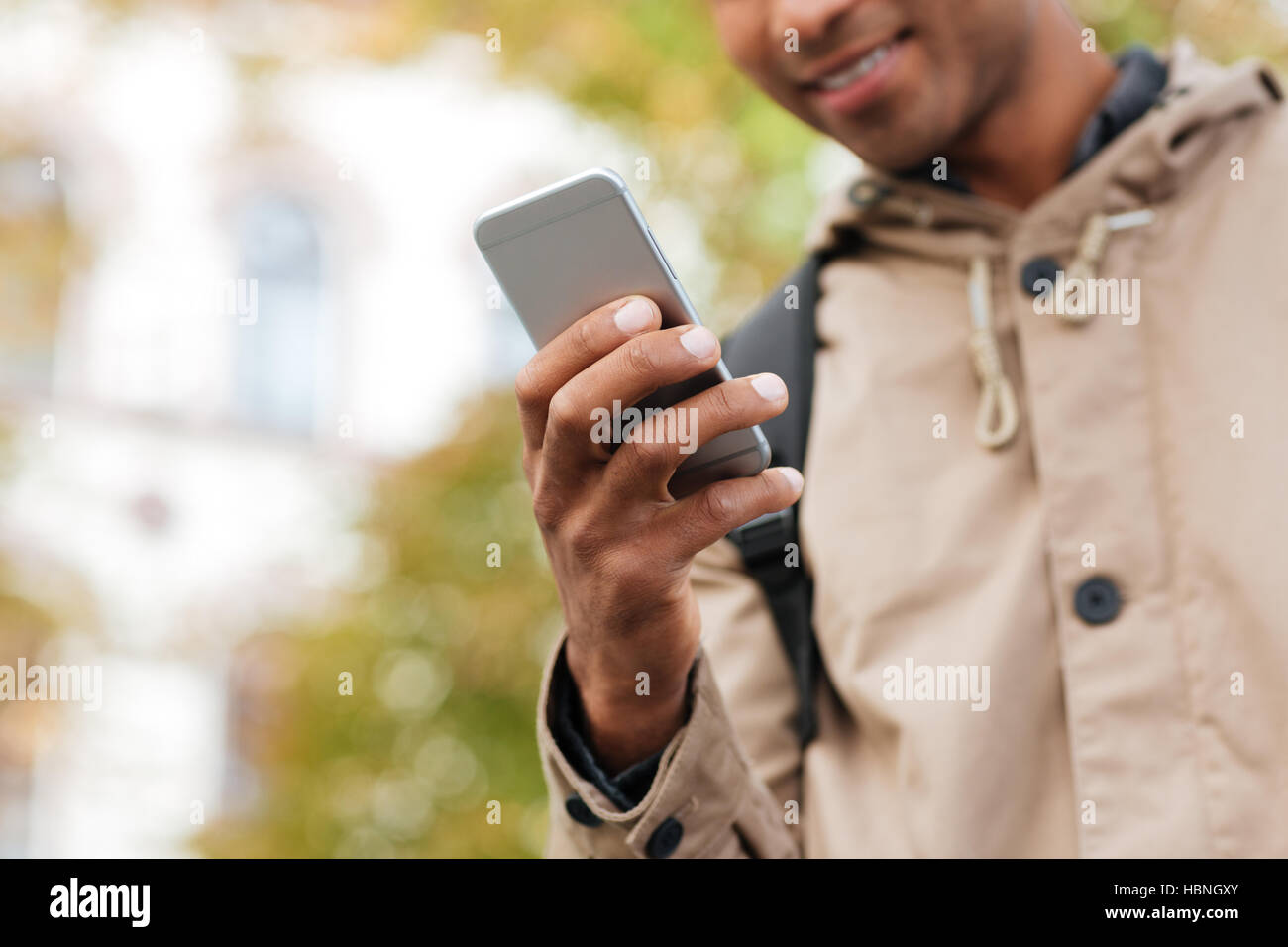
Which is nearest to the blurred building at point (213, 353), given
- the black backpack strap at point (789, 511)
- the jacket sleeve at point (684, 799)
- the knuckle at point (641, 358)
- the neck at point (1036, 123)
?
the black backpack strap at point (789, 511)

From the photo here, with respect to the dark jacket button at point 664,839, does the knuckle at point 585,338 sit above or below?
above

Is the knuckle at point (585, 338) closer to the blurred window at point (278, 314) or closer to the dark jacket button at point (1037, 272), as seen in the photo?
the dark jacket button at point (1037, 272)

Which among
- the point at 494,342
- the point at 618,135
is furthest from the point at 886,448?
the point at 494,342

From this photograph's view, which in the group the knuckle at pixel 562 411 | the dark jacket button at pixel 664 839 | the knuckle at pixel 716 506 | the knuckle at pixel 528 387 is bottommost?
the dark jacket button at pixel 664 839

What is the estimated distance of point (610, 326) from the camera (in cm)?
99

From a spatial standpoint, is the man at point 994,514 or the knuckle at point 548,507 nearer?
the knuckle at point 548,507

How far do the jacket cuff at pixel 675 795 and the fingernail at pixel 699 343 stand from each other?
41 centimetres

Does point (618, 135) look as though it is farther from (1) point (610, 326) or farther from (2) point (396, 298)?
(2) point (396, 298)

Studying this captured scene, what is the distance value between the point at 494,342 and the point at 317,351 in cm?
175

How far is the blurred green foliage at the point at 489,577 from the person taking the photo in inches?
171

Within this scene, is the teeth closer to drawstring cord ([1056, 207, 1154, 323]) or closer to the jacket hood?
the jacket hood

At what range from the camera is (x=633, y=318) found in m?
0.99

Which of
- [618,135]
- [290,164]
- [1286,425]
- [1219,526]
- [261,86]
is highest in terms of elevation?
[290,164]

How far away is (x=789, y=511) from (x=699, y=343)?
0.65 m
